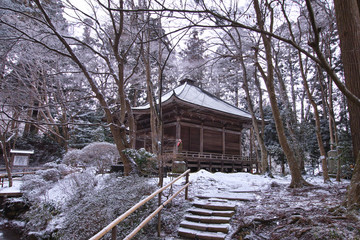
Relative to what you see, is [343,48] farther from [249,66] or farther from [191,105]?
[249,66]

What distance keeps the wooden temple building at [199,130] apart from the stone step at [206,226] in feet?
25.8

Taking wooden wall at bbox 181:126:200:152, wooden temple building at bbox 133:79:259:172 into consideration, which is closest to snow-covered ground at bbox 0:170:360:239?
wooden temple building at bbox 133:79:259:172

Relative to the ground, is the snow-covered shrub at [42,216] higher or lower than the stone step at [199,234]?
lower

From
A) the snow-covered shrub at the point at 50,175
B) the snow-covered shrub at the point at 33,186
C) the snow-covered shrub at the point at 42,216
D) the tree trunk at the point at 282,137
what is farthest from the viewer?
the snow-covered shrub at the point at 50,175

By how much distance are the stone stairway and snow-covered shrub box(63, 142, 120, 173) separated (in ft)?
26.8

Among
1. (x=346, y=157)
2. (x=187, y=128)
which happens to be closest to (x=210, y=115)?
(x=187, y=128)

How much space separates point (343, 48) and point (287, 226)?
356cm

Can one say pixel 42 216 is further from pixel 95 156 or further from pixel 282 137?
pixel 282 137

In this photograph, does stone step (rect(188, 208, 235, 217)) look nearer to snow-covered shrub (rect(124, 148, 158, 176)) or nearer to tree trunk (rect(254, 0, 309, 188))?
snow-covered shrub (rect(124, 148, 158, 176))

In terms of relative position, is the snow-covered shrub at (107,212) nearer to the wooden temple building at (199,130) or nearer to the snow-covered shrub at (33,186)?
the snow-covered shrub at (33,186)

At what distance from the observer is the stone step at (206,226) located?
4527 mm

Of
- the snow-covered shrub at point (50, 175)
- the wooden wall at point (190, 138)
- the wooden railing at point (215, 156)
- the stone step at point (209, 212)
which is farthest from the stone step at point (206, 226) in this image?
the wooden wall at point (190, 138)

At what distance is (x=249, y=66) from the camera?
55.4ft

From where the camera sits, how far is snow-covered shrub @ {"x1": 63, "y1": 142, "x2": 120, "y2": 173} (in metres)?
12.8
